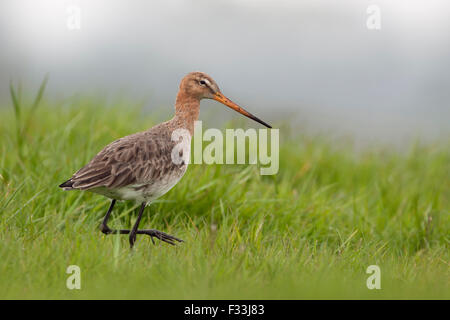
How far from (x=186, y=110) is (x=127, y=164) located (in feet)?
3.56

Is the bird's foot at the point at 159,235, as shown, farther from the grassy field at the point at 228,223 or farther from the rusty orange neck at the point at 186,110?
the rusty orange neck at the point at 186,110

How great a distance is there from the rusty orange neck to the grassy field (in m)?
0.82

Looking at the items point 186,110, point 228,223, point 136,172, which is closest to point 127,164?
point 136,172

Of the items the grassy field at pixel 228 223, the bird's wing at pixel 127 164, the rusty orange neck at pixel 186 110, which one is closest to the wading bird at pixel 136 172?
the bird's wing at pixel 127 164

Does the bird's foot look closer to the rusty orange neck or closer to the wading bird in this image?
the wading bird

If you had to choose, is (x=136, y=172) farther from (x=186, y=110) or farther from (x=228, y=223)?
(x=228, y=223)

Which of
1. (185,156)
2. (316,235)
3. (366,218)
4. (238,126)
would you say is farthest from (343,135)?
(185,156)

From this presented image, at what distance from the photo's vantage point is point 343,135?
34.4 ft

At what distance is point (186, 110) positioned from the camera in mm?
6305

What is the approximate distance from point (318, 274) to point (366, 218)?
265cm

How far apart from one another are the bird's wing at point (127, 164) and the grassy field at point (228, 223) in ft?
1.72

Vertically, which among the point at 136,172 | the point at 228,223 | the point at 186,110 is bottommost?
the point at 228,223

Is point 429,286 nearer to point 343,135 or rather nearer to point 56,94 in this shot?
point 343,135

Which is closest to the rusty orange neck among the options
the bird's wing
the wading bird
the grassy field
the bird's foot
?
the wading bird
